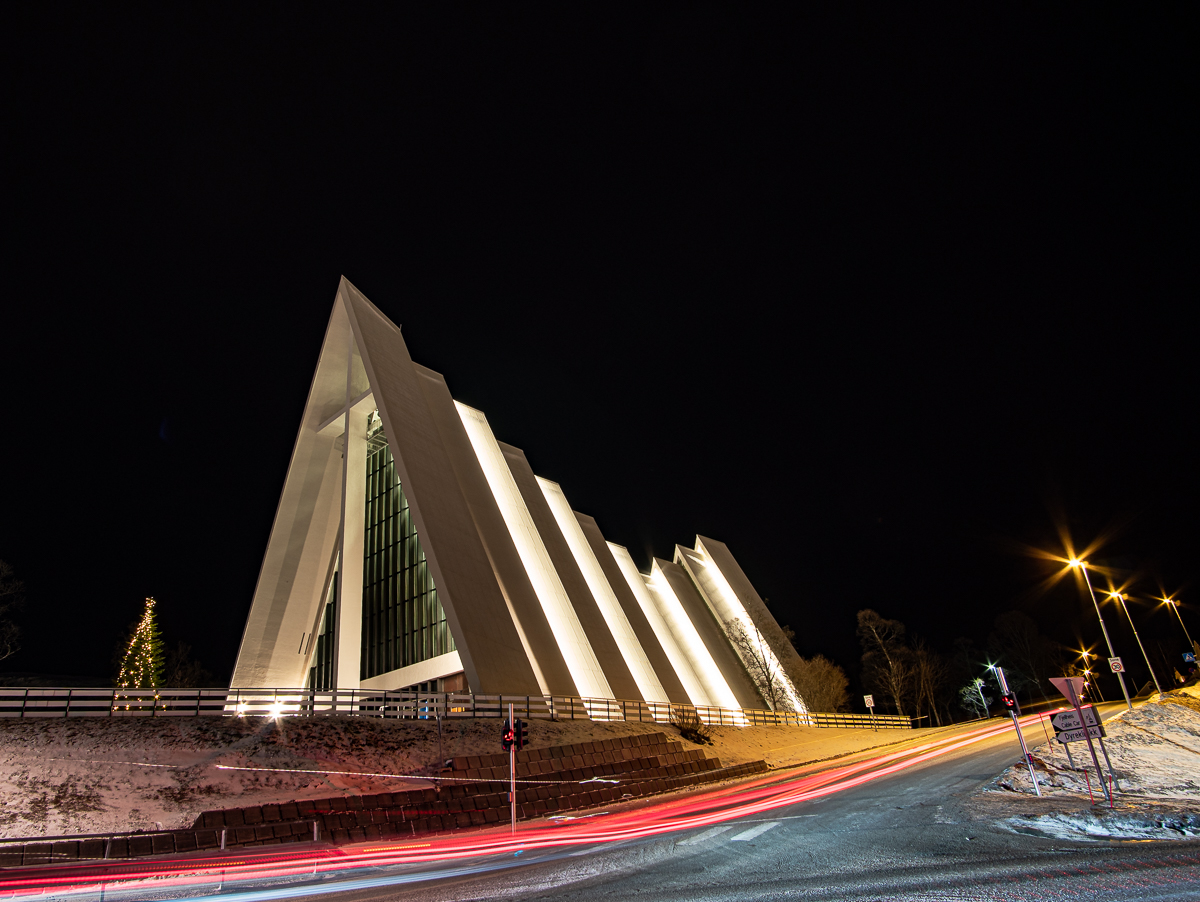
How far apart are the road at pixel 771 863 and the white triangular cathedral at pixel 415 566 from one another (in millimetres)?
10786

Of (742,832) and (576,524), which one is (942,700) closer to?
(576,524)

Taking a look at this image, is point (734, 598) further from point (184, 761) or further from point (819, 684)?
point (184, 761)

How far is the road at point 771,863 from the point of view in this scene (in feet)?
18.4

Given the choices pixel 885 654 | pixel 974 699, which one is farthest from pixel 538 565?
pixel 974 699

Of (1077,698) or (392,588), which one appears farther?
(392,588)

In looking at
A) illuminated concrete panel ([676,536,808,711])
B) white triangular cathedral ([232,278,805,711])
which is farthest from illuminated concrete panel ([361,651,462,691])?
illuminated concrete panel ([676,536,808,711])

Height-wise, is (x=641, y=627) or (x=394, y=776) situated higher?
(x=641, y=627)

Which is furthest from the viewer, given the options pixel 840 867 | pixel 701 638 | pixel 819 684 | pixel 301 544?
pixel 819 684

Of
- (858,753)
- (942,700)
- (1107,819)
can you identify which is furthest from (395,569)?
(942,700)

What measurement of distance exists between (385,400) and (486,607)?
9168mm

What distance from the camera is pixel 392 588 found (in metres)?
28.3

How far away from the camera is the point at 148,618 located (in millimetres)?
39344

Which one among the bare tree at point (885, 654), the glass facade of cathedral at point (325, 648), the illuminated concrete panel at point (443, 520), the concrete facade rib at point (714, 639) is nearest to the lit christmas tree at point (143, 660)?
the glass facade of cathedral at point (325, 648)

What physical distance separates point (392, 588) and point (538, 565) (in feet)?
21.8
